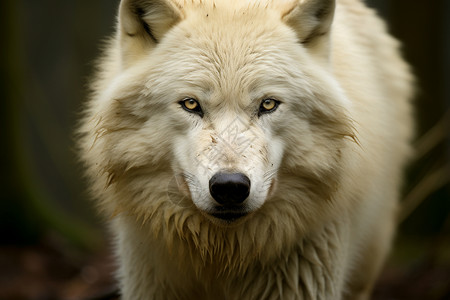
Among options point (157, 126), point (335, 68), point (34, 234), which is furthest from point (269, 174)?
point (34, 234)

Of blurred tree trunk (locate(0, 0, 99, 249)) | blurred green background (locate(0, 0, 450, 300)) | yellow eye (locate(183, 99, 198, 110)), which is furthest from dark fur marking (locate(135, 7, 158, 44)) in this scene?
blurred tree trunk (locate(0, 0, 99, 249))

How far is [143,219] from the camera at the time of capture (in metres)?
4.28

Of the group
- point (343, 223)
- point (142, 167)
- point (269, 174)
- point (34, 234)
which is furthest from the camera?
point (34, 234)

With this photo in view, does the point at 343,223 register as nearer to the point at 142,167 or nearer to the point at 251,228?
the point at 251,228

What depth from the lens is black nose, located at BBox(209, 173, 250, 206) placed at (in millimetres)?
3441

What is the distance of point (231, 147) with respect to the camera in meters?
3.61

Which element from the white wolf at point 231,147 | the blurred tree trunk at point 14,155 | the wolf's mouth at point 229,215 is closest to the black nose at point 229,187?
the white wolf at point 231,147

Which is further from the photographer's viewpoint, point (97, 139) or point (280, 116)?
point (97, 139)

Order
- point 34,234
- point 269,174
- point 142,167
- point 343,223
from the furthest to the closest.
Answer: point 34,234, point 343,223, point 142,167, point 269,174

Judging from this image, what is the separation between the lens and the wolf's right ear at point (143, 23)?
4.06 meters

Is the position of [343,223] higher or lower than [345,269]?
higher

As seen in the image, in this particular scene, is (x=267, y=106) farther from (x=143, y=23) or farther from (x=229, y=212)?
(x=143, y=23)

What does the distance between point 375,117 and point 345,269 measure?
1.14 metres

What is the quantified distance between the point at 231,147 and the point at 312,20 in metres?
1.13
